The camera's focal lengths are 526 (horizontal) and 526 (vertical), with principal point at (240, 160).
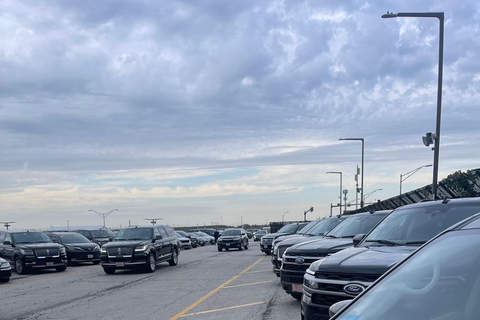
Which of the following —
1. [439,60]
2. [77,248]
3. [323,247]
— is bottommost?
[77,248]

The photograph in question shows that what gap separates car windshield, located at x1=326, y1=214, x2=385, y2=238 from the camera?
448 inches

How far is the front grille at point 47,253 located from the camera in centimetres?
2064

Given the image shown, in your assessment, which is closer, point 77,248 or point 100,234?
point 77,248

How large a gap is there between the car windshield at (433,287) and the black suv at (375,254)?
260 cm

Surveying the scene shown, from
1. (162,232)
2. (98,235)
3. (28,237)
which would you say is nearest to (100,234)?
(98,235)

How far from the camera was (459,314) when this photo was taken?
9.14 ft

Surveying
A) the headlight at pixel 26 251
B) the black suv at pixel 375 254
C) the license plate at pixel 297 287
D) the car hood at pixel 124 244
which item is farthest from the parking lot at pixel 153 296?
the black suv at pixel 375 254

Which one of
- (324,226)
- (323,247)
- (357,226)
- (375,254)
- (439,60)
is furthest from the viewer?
(439,60)

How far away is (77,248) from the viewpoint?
81.5 ft

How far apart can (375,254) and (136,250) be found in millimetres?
14003

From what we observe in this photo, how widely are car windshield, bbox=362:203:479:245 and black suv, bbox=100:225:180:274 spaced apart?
42.5 feet

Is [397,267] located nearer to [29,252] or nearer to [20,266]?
[29,252]

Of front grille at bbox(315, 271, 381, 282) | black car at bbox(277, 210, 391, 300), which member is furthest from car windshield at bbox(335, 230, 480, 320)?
black car at bbox(277, 210, 391, 300)

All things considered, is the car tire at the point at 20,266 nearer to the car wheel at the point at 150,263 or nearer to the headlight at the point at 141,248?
the headlight at the point at 141,248
